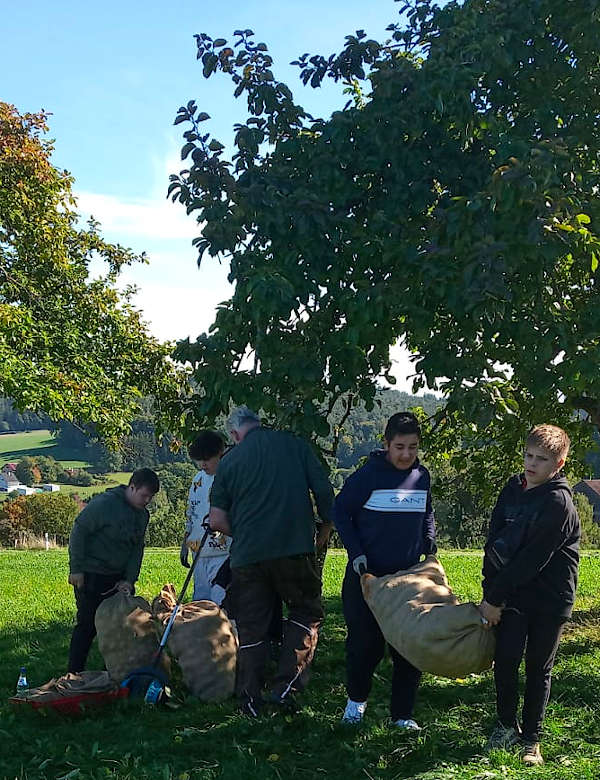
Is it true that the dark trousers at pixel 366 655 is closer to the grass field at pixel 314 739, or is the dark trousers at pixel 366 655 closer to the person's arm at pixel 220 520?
the grass field at pixel 314 739

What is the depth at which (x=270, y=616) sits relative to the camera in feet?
18.4

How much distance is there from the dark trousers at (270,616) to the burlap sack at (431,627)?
842mm

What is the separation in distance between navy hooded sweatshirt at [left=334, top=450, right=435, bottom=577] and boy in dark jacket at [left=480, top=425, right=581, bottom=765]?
61cm

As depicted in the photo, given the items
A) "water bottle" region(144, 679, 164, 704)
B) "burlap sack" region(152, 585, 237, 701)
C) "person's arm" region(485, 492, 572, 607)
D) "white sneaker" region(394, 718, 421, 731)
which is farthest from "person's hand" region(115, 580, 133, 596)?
"person's arm" region(485, 492, 572, 607)

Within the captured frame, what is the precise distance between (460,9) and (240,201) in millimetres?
2687

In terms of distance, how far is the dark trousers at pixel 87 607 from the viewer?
21.0 feet

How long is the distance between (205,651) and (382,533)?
1794 millimetres

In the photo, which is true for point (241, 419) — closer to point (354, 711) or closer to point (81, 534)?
point (81, 534)

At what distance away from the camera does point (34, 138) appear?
47.2 ft

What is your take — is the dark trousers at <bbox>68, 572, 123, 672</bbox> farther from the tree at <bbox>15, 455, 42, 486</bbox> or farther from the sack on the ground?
the tree at <bbox>15, 455, 42, 486</bbox>

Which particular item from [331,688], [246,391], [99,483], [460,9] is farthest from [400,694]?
[99,483]

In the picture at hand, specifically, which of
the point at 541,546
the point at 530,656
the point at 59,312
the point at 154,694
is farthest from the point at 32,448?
the point at 541,546

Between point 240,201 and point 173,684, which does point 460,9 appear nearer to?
point 240,201

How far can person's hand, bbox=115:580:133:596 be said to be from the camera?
A: 6.42m
